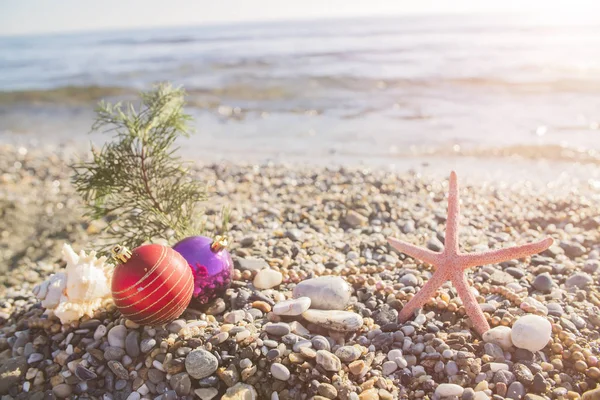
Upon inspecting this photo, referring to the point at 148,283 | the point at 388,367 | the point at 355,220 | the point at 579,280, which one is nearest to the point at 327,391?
the point at 388,367

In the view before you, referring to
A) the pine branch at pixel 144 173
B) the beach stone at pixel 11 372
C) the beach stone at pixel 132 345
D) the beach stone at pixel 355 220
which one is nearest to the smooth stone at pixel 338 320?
the beach stone at pixel 132 345

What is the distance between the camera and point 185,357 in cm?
285

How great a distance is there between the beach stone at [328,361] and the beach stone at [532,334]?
1097 millimetres

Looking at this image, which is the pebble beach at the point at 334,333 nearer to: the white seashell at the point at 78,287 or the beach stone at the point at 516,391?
the beach stone at the point at 516,391

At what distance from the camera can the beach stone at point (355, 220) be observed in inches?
201

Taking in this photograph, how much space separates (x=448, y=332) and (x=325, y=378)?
3.09 ft

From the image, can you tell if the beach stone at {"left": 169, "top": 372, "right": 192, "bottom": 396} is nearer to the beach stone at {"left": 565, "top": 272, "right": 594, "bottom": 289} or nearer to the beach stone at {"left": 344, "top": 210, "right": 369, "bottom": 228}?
the beach stone at {"left": 344, "top": 210, "right": 369, "bottom": 228}

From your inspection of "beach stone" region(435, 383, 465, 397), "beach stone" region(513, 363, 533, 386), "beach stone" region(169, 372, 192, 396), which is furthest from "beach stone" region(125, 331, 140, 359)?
"beach stone" region(513, 363, 533, 386)

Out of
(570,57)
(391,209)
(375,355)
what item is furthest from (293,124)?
(570,57)

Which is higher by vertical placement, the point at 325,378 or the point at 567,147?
the point at 567,147

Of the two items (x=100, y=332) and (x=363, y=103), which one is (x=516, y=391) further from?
(x=363, y=103)

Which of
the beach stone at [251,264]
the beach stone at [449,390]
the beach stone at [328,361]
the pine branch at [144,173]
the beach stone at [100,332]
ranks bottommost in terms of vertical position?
the beach stone at [449,390]

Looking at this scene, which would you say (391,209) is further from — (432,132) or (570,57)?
(570,57)

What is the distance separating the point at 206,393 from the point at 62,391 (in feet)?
3.03
